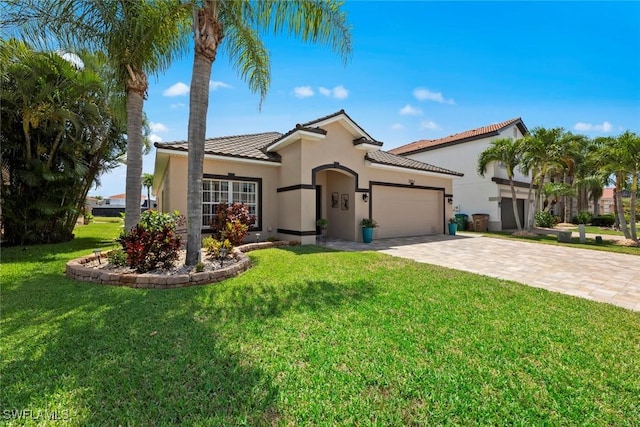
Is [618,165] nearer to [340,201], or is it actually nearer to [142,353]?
[340,201]

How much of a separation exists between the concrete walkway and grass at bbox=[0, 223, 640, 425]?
1.20 metres

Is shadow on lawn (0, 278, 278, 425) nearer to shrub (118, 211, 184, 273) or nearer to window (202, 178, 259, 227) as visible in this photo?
shrub (118, 211, 184, 273)

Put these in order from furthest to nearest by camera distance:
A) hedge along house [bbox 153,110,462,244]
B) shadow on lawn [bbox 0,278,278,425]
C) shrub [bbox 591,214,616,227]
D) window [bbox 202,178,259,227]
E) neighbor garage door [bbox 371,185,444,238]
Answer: shrub [bbox 591,214,616,227]
neighbor garage door [bbox 371,185,444,238]
window [bbox 202,178,259,227]
hedge along house [bbox 153,110,462,244]
shadow on lawn [bbox 0,278,278,425]

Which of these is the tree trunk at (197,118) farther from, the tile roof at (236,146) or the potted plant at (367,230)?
the potted plant at (367,230)

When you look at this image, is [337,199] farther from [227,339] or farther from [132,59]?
[227,339]

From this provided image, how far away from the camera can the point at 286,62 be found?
1044cm

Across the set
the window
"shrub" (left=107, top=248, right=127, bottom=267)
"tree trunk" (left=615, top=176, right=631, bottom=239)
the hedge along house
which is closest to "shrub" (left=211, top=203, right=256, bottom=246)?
the window

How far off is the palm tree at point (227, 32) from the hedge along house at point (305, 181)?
3811 mm

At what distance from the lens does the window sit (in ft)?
40.2

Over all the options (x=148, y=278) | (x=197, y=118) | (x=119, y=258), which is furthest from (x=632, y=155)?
(x=119, y=258)

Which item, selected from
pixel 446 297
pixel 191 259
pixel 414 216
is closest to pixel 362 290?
pixel 446 297

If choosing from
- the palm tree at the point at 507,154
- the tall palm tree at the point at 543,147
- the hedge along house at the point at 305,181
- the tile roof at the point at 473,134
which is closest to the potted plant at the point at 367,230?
the hedge along house at the point at 305,181

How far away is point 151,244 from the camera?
23.2 ft

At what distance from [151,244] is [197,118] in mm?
3474
